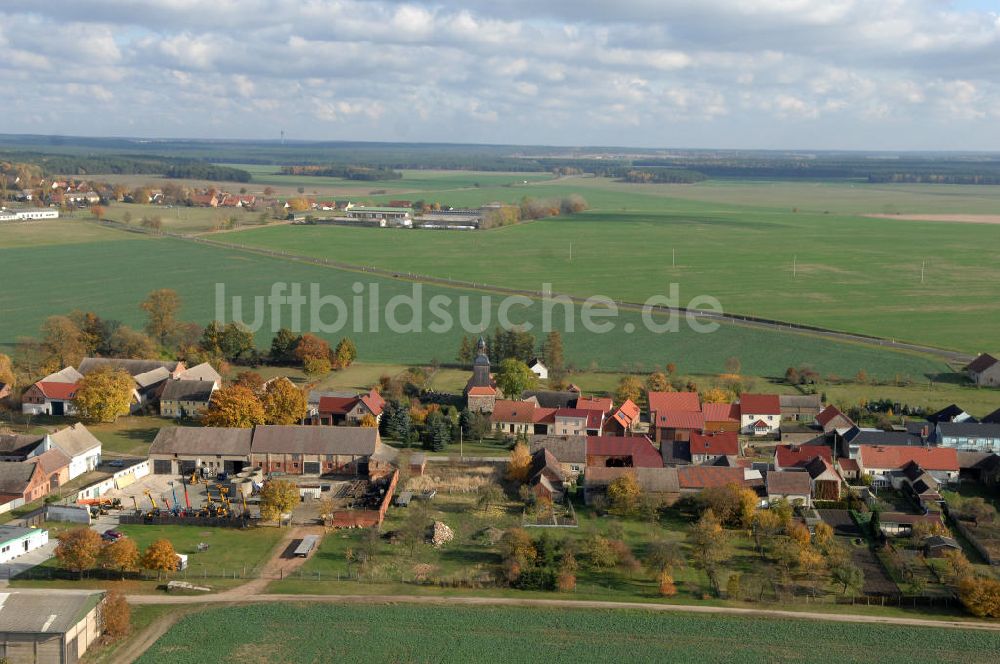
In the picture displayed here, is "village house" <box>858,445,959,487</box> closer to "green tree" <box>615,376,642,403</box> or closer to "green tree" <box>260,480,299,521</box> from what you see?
"green tree" <box>615,376,642,403</box>

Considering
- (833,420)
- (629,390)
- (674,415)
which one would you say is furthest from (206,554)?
(833,420)

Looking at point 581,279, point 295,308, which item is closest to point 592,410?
point 295,308

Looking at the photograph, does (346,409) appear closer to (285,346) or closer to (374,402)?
(374,402)

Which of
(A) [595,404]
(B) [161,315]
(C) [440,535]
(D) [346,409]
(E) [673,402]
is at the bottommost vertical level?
(C) [440,535]

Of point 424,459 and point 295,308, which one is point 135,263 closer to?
point 295,308

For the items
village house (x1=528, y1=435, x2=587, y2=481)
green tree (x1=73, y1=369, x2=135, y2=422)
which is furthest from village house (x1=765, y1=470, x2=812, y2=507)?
green tree (x1=73, y1=369, x2=135, y2=422)

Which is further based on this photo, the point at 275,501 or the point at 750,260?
the point at 750,260

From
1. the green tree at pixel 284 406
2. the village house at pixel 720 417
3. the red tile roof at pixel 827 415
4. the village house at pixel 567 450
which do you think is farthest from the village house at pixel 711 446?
the green tree at pixel 284 406

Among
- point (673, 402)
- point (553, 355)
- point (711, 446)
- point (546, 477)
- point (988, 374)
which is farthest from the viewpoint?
point (553, 355)
